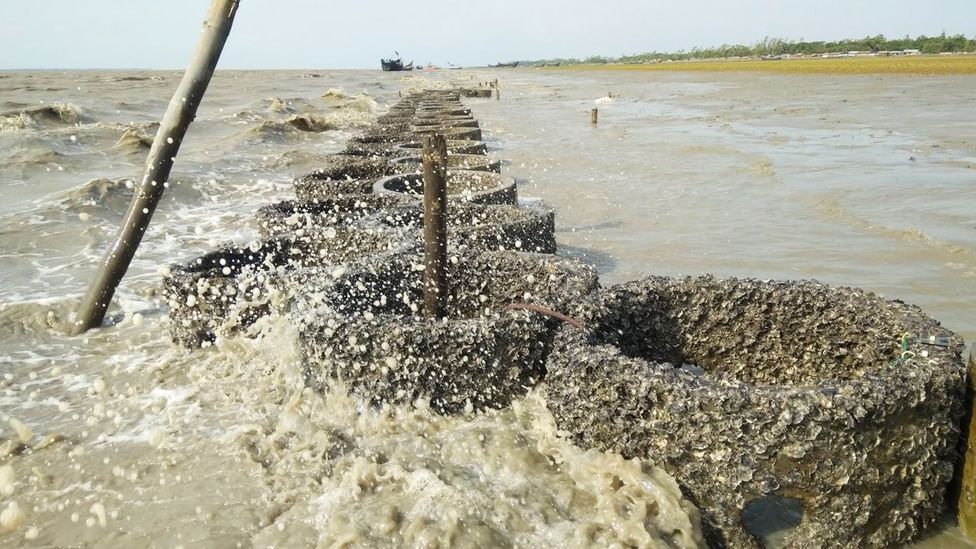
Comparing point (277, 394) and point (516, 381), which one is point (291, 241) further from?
point (516, 381)

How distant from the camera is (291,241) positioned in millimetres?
6215

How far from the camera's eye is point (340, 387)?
3.96m

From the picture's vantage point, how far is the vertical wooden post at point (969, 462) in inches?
114

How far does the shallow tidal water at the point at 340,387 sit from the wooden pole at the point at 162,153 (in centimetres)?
36

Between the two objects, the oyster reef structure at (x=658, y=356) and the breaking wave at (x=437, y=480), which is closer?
the oyster reef structure at (x=658, y=356)

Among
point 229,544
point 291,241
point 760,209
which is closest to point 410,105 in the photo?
point 760,209

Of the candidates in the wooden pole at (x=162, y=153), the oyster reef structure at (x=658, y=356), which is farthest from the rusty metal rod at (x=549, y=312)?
the wooden pole at (x=162, y=153)

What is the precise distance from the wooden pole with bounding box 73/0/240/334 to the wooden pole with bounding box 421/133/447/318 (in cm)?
193

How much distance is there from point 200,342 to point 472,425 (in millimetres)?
2555

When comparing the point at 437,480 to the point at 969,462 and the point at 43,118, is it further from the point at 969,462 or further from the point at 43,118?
the point at 43,118

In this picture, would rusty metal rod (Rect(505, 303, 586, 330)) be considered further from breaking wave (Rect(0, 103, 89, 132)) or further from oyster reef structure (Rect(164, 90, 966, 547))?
breaking wave (Rect(0, 103, 89, 132))

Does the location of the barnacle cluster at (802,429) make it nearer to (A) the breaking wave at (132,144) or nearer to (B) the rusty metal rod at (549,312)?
(B) the rusty metal rod at (549,312)

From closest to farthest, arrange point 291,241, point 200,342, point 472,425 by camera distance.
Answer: point 472,425, point 200,342, point 291,241

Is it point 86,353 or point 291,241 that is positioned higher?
point 291,241
